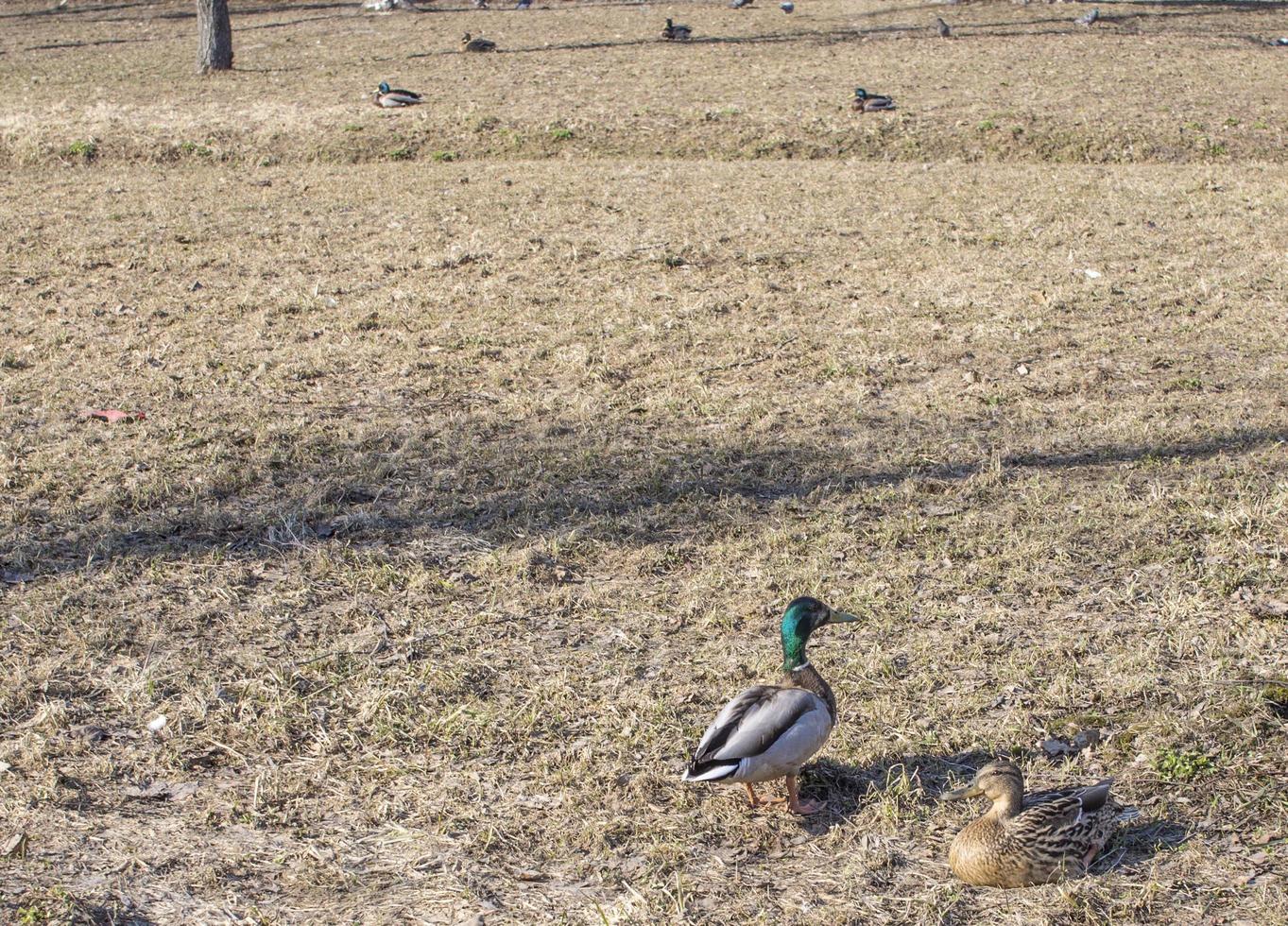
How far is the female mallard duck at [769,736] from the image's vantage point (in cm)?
378

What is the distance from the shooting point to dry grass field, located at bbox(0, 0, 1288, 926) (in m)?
3.88

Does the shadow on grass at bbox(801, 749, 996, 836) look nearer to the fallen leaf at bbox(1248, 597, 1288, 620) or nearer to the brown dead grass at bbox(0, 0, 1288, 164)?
the fallen leaf at bbox(1248, 597, 1288, 620)

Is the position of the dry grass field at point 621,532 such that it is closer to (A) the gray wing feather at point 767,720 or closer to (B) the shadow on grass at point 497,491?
(B) the shadow on grass at point 497,491

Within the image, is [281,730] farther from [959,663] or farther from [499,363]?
[499,363]

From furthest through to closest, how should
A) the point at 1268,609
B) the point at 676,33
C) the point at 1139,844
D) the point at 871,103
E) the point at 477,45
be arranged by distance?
the point at 676,33 → the point at 477,45 → the point at 871,103 → the point at 1268,609 → the point at 1139,844

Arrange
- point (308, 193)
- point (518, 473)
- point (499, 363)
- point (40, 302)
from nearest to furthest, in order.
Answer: point (518, 473) → point (499, 363) → point (40, 302) → point (308, 193)

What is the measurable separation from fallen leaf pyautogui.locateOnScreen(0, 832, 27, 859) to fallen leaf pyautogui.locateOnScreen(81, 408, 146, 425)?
145 inches

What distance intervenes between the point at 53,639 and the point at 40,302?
209 inches

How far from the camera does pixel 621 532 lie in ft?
19.4

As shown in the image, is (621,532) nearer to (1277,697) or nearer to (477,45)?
(1277,697)

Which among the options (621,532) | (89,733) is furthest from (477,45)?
(89,733)

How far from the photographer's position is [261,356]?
8305mm

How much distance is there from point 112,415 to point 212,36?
14.6m

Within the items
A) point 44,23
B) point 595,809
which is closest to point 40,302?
point 595,809
